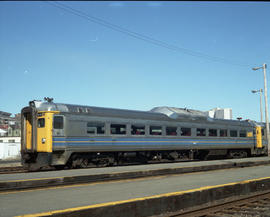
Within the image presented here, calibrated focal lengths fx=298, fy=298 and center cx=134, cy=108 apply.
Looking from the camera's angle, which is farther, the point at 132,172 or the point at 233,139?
the point at 233,139

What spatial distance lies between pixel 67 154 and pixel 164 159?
7536 mm

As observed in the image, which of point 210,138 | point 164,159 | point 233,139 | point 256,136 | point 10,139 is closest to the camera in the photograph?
point 164,159

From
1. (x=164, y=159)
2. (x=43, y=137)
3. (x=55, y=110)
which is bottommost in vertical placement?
(x=164, y=159)

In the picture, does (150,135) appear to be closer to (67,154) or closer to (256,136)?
(67,154)

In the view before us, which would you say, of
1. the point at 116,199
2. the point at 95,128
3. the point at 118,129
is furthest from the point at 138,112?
the point at 116,199

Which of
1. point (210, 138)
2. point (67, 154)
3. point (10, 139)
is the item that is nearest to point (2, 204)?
point (67, 154)

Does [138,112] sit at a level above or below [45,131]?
above

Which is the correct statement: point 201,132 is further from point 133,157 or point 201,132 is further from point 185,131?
point 133,157

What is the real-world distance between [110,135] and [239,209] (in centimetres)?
965

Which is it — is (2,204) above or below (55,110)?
below

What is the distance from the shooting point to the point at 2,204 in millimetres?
7230

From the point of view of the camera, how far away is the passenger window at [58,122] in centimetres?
1507

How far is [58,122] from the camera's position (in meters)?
15.2

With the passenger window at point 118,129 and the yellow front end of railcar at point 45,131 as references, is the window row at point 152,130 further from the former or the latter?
the yellow front end of railcar at point 45,131
